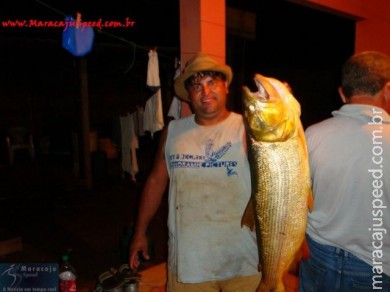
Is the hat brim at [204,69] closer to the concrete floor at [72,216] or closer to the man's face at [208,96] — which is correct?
the man's face at [208,96]

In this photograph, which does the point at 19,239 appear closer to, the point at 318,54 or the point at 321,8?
the point at 321,8

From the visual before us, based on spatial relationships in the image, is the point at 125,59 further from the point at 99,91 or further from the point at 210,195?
the point at 210,195

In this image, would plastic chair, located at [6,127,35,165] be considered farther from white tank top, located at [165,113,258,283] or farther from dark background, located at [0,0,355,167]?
white tank top, located at [165,113,258,283]

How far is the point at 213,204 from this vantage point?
2490 millimetres

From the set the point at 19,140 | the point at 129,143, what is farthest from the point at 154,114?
the point at 19,140

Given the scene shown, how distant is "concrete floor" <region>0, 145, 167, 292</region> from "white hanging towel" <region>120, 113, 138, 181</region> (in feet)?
2.63

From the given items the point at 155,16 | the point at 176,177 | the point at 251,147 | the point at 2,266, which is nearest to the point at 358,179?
the point at 251,147

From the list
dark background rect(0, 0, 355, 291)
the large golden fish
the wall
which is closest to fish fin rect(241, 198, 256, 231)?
the large golden fish

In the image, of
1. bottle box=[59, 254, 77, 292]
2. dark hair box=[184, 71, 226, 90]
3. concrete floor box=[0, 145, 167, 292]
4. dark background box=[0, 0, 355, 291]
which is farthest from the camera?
dark background box=[0, 0, 355, 291]

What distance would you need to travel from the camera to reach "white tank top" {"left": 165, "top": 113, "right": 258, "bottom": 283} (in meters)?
2.45

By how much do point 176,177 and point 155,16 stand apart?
6.26 meters

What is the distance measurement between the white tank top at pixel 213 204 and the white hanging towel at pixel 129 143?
713 cm

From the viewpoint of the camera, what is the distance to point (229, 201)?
2457 mm

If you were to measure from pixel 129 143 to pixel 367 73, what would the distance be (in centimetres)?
814
